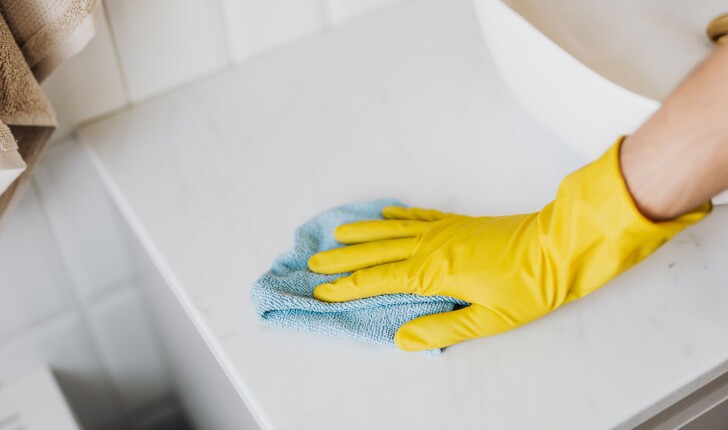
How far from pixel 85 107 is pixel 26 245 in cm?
17

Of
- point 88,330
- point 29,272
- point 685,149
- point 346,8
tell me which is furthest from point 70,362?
point 685,149

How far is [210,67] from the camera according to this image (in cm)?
95

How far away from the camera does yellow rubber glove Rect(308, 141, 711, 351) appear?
614 millimetres

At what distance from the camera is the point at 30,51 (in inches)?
28.2

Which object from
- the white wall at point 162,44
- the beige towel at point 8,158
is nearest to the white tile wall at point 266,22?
the white wall at point 162,44

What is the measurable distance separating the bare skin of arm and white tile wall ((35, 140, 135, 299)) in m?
0.60

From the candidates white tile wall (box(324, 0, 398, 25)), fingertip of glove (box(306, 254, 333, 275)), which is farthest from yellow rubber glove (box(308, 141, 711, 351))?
white tile wall (box(324, 0, 398, 25))

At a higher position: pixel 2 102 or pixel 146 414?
pixel 2 102

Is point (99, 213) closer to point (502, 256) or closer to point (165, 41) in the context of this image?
point (165, 41)

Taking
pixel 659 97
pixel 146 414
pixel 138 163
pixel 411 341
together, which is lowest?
pixel 146 414

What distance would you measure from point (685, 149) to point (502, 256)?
6.8 inches

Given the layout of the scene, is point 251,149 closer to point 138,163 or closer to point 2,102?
point 138,163

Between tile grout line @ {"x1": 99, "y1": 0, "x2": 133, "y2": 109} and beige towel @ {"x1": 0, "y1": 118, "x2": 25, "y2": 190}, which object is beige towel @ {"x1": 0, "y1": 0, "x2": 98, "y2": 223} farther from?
tile grout line @ {"x1": 99, "y1": 0, "x2": 133, "y2": 109}

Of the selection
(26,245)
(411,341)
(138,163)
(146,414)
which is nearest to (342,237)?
(411,341)
